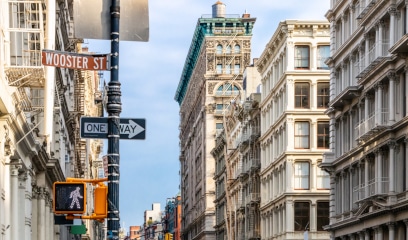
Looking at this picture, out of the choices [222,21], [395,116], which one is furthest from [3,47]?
[222,21]

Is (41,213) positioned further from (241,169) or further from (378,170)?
(241,169)

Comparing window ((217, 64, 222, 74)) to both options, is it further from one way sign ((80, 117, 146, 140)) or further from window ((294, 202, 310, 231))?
one way sign ((80, 117, 146, 140))

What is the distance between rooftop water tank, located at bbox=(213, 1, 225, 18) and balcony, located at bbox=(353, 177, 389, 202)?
104 meters

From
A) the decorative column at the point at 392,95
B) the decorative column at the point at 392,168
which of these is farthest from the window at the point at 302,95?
the decorative column at the point at 392,168

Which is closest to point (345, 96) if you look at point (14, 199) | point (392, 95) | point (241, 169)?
point (392, 95)

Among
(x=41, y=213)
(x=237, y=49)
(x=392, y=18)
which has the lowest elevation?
(x=41, y=213)

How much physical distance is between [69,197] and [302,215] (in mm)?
68313

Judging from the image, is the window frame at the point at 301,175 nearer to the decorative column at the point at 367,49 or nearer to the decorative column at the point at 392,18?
the decorative column at the point at 367,49

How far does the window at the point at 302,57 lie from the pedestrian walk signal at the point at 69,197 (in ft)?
225

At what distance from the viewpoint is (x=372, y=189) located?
189 feet

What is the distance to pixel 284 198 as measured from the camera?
87188 millimetres

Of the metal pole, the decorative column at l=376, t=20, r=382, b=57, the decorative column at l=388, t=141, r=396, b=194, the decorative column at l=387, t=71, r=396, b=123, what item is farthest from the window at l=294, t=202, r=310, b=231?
the metal pole

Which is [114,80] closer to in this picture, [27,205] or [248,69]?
[27,205]

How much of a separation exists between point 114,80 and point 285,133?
68410 mm
